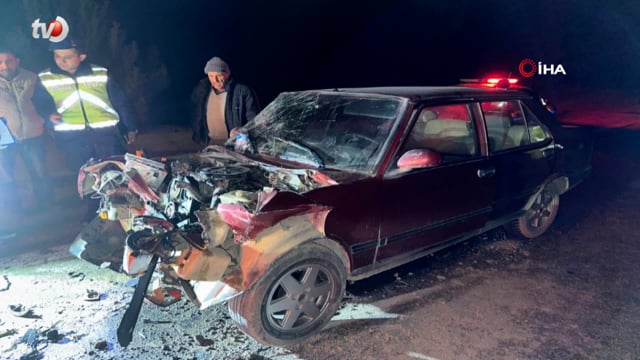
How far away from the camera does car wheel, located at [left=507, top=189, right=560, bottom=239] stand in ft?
15.9

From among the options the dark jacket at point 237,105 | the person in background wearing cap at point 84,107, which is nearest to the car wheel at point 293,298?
the dark jacket at point 237,105

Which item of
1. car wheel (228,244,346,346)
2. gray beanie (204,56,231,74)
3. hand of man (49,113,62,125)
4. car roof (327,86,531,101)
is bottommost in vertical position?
car wheel (228,244,346,346)

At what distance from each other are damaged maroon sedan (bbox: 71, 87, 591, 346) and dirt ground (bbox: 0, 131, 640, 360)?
258 millimetres

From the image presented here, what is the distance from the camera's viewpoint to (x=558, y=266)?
437 cm

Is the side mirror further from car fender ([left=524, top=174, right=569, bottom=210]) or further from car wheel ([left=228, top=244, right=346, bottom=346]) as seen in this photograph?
car fender ([left=524, top=174, right=569, bottom=210])

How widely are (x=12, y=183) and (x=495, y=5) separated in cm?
2762

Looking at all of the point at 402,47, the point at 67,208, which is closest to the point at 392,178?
the point at 67,208

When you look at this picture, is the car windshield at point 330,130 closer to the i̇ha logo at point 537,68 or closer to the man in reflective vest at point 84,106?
the man in reflective vest at point 84,106

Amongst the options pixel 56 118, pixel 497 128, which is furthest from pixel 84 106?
pixel 497 128

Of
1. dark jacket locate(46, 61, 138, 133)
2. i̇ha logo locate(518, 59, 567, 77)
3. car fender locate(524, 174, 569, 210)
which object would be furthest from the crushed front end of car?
i̇ha logo locate(518, 59, 567, 77)

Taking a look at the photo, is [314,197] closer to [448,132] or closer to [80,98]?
[448,132]

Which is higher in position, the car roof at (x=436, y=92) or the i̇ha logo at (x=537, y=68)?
the car roof at (x=436, y=92)

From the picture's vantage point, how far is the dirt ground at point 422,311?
3.10 meters

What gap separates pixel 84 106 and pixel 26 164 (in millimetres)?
1364
